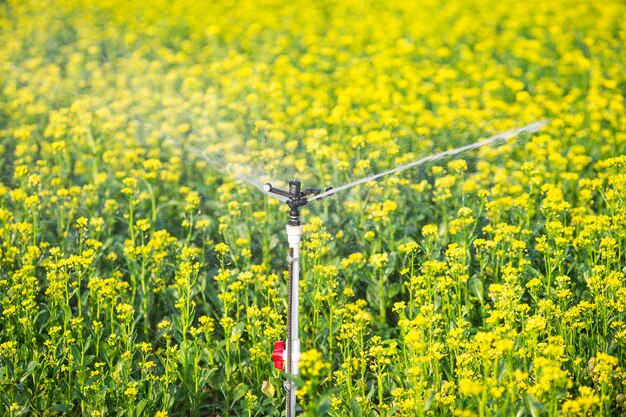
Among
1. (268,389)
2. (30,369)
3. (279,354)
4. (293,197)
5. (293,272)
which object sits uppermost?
(293,197)

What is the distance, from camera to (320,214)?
5.72 metres

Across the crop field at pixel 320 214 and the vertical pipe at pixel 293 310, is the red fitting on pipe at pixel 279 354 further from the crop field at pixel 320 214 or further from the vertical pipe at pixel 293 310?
the crop field at pixel 320 214

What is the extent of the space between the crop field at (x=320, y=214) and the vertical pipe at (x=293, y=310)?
27 cm

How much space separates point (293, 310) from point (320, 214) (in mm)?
1899

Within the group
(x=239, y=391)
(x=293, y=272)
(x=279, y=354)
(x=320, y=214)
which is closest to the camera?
(x=293, y=272)

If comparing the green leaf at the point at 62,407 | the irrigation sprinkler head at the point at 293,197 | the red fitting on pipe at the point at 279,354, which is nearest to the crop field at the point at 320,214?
the green leaf at the point at 62,407

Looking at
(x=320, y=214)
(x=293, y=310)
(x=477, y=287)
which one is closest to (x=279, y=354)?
(x=293, y=310)

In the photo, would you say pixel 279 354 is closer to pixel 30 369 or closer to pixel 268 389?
pixel 268 389

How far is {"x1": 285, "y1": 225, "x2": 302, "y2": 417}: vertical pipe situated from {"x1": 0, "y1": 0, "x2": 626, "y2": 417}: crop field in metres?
0.27

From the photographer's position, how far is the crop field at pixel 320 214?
13.9ft

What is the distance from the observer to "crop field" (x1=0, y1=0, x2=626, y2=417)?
167 inches

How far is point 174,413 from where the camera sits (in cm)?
439

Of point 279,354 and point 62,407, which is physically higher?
point 279,354

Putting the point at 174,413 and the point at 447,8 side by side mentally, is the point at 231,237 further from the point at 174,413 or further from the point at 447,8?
the point at 447,8
